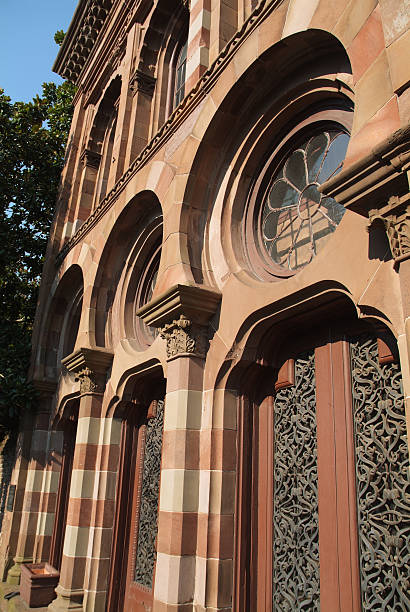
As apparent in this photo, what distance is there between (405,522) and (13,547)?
8849 millimetres

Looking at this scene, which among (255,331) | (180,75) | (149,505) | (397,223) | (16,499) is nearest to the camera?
(397,223)

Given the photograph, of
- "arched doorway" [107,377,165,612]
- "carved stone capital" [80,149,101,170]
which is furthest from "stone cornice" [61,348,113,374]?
"carved stone capital" [80,149,101,170]

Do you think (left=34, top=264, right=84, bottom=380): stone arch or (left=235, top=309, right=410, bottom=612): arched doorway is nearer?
(left=235, top=309, right=410, bottom=612): arched doorway

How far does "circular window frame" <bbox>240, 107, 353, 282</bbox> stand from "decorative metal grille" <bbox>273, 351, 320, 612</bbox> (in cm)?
108

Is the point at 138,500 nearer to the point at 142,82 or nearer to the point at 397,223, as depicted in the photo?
the point at 397,223

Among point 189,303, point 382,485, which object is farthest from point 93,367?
point 382,485

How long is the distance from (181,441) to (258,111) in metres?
3.60

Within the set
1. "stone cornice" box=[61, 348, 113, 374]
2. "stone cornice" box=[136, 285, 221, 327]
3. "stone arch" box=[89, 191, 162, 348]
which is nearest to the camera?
"stone cornice" box=[136, 285, 221, 327]

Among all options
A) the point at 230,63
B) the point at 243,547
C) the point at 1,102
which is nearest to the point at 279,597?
the point at 243,547

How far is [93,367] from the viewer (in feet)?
26.0

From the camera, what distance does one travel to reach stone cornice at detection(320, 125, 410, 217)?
2.86 metres

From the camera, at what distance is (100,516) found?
277 inches

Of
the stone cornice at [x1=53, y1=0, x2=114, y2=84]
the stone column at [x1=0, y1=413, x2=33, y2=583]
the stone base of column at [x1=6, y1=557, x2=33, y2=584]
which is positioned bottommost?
the stone base of column at [x1=6, y1=557, x2=33, y2=584]

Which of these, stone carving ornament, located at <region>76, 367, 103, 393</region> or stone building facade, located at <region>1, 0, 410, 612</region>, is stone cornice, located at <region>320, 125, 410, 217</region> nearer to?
stone building facade, located at <region>1, 0, 410, 612</region>
